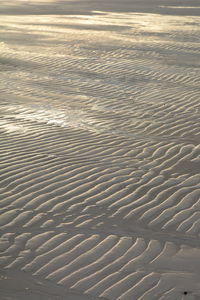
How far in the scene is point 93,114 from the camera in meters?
9.91

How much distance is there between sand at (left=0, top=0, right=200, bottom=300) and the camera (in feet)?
15.6

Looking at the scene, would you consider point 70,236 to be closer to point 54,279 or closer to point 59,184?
point 54,279

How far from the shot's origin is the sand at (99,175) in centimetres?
475

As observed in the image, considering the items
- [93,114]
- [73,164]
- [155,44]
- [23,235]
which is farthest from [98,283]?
[155,44]

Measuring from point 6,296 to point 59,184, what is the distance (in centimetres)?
229

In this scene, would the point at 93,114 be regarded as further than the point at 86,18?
No

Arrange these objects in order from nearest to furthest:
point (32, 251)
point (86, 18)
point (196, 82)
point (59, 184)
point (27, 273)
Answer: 1. point (27, 273)
2. point (32, 251)
3. point (59, 184)
4. point (196, 82)
5. point (86, 18)

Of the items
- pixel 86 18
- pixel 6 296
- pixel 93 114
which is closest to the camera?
pixel 6 296

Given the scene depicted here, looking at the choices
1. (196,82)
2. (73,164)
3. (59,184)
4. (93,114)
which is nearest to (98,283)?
(59,184)

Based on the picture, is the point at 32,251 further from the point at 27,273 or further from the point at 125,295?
the point at 125,295

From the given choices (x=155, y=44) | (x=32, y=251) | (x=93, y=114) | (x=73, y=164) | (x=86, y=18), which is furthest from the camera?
(x=86, y=18)

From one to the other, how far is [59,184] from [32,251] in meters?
1.58

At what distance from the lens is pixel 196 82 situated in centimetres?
1262

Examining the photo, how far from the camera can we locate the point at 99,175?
6934 millimetres
